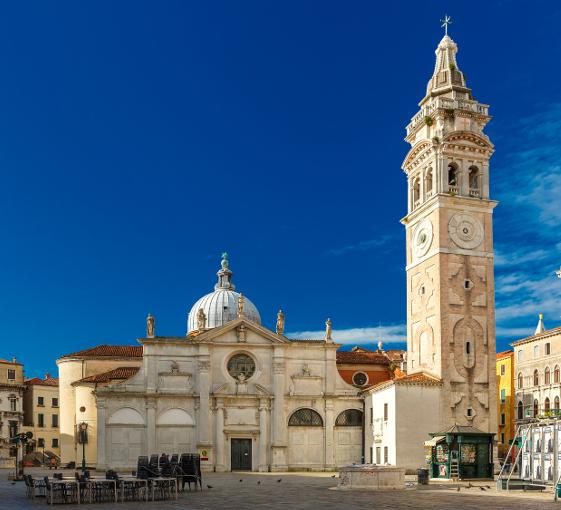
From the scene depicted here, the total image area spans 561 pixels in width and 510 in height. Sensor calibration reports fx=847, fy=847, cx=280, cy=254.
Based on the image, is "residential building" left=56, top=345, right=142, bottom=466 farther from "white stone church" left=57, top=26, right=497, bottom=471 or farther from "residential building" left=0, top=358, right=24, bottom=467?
"residential building" left=0, top=358, right=24, bottom=467

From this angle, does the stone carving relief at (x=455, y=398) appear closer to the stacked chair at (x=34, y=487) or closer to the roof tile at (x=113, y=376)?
the roof tile at (x=113, y=376)

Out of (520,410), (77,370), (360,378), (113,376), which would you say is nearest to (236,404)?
(113,376)

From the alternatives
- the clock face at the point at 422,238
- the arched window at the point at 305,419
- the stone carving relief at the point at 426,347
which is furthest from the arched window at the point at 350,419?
the clock face at the point at 422,238

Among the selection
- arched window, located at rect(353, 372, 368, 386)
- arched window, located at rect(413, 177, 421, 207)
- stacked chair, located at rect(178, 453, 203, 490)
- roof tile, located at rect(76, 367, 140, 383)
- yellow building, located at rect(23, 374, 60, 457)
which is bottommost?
yellow building, located at rect(23, 374, 60, 457)

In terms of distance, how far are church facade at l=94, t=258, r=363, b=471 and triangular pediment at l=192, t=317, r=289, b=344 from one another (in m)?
0.07

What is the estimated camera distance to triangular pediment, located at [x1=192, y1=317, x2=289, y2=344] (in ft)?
197

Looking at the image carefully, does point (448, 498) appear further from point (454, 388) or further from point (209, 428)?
point (209, 428)

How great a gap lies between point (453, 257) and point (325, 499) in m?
29.7

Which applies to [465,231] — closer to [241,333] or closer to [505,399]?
Answer: [241,333]

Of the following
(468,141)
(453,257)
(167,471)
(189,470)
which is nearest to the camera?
(167,471)

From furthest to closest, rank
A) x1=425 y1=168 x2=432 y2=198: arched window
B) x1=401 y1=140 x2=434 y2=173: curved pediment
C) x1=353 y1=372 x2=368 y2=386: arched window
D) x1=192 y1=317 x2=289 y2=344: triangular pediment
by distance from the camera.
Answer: x1=353 y1=372 x2=368 y2=386: arched window, x1=192 y1=317 x2=289 y2=344: triangular pediment, x1=425 y1=168 x2=432 y2=198: arched window, x1=401 y1=140 x2=434 y2=173: curved pediment

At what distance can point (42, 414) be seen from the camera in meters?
94.1

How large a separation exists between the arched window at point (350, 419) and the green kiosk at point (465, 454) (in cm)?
1566

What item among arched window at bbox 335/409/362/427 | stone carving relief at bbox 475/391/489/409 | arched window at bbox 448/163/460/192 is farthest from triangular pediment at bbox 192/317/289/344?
arched window at bbox 448/163/460/192
